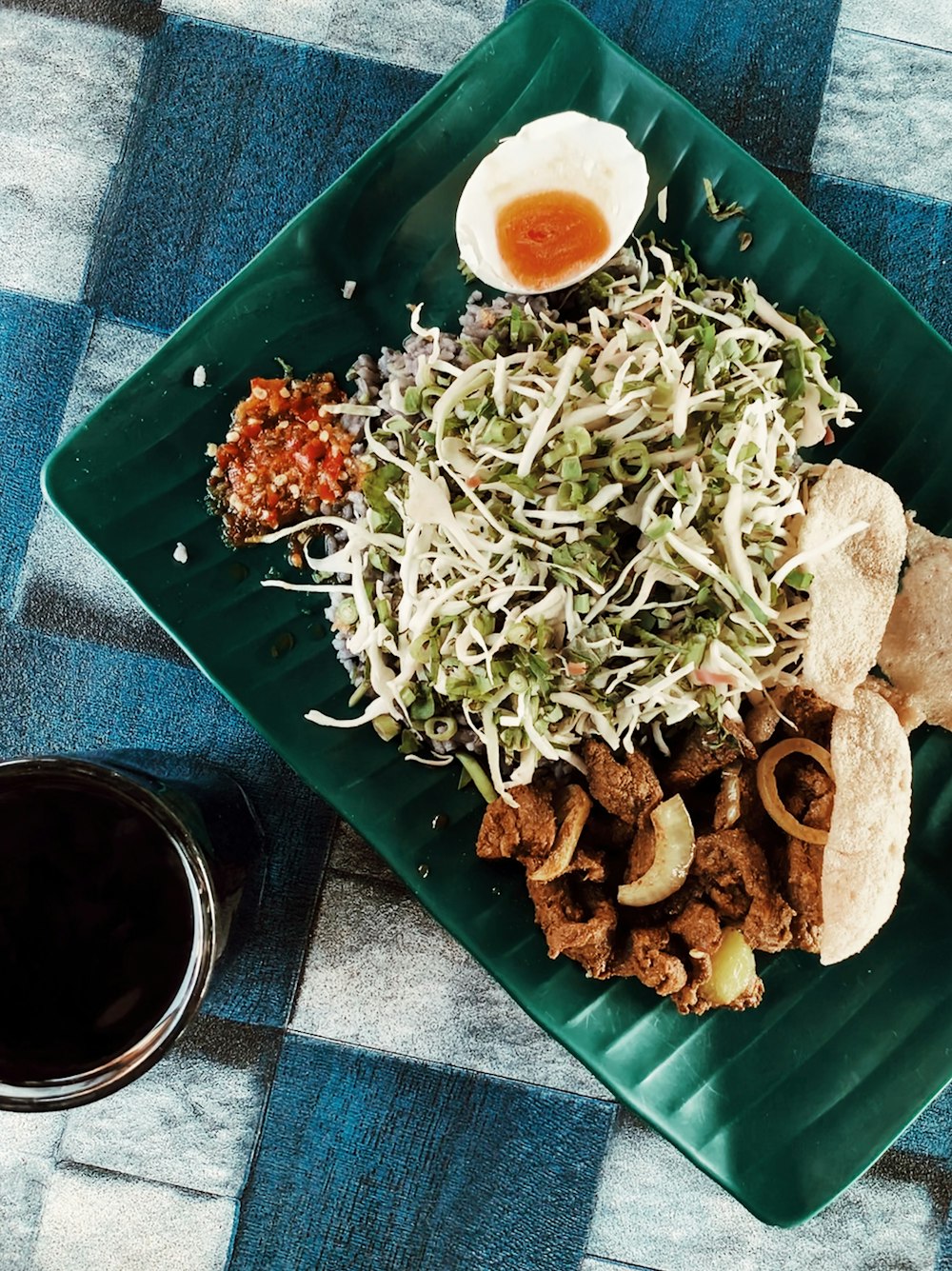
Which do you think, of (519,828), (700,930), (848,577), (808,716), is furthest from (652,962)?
(848,577)

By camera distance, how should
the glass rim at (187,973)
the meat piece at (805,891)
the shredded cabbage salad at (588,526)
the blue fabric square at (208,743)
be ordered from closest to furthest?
the glass rim at (187,973)
the shredded cabbage salad at (588,526)
the meat piece at (805,891)
the blue fabric square at (208,743)

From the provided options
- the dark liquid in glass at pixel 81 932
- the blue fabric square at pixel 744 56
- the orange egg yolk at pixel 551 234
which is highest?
the blue fabric square at pixel 744 56

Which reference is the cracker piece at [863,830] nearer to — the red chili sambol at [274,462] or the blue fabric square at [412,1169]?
the blue fabric square at [412,1169]

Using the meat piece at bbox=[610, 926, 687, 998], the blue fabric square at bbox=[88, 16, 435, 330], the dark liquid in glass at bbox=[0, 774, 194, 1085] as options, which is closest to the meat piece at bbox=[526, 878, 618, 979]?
the meat piece at bbox=[610, 926, 687, 998]

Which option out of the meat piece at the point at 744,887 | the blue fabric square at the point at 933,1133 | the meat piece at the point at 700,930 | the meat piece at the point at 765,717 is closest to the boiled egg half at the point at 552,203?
the meat piece at the point at 765,717

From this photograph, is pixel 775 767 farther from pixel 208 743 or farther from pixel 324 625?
pixel 208 743

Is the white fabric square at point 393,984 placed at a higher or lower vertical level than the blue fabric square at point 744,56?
lower

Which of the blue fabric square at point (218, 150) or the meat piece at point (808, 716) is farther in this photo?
the blue fabric square at point (218, 150)
